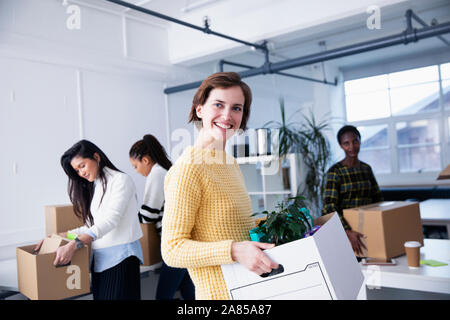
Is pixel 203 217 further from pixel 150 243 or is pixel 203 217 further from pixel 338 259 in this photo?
pixel 150 243

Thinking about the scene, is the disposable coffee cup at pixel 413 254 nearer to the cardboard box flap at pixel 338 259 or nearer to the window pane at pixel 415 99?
the cardboard box flap at pixel 338 259

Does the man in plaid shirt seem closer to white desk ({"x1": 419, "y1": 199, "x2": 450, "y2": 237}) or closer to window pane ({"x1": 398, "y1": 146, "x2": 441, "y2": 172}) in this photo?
white desk ({"x1": 419, "y1": 199, "x2": 450, "y2": 237})

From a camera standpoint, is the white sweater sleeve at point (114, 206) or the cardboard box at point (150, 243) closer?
the white sweater sleeve at point (114, 206)

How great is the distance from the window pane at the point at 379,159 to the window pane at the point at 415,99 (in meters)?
0.68

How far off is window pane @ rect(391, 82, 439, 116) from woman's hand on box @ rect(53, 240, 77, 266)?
18.7 feet

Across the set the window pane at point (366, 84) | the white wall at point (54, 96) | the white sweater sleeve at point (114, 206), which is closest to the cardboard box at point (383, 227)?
the white sweater sleeve at point (114, 206)

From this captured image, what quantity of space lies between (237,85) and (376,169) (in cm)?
603

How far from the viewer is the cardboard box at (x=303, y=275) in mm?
746

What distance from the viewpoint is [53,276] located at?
5.65ft

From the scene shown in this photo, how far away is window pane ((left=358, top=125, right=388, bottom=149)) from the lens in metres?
6.33

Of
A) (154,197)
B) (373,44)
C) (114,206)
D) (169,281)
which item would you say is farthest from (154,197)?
(373,44)

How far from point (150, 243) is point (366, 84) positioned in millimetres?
5140

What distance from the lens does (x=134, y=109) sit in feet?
12.2

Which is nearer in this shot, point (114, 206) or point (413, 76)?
point (114, 206)
